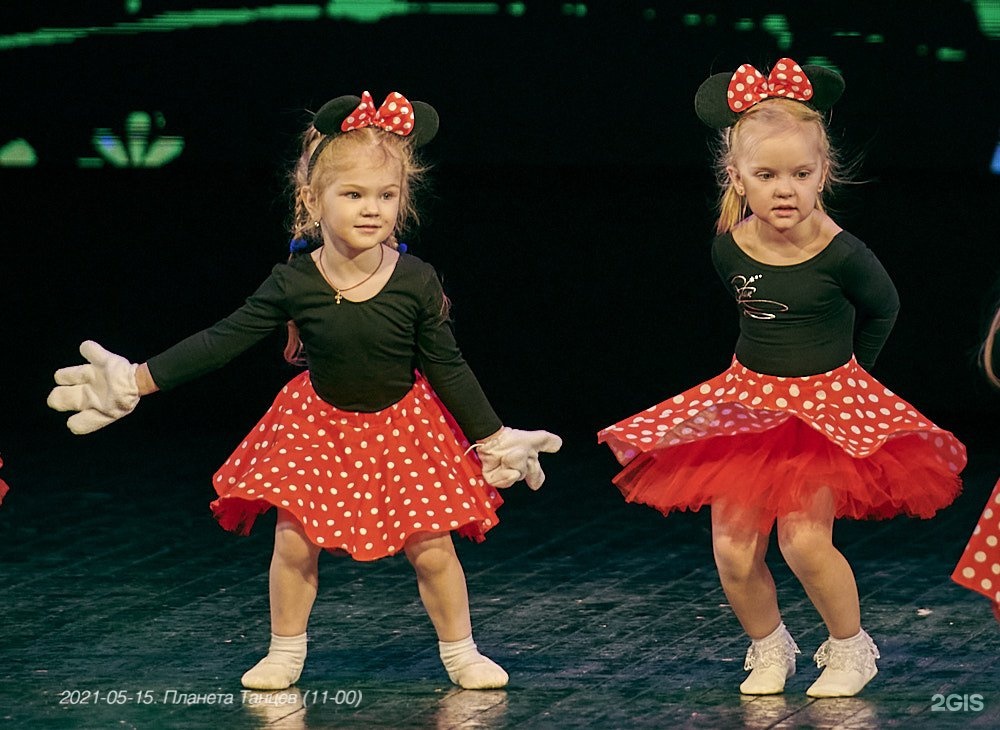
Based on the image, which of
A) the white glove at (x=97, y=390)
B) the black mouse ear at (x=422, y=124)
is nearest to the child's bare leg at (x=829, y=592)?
the black mouse ear at (x=422, y=124)

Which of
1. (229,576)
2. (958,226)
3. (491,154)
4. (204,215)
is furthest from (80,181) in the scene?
(958,226)

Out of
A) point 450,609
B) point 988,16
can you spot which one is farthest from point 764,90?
point 988,16

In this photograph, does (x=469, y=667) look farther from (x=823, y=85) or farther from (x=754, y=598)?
(x=823, y=85)

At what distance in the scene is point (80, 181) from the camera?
264 inches

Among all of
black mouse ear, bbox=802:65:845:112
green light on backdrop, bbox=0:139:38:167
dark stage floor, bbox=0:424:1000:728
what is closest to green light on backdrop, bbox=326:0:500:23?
green light on backdrop, bbox=0:139:38:167

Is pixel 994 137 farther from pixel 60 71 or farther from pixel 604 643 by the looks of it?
pixel 60 71

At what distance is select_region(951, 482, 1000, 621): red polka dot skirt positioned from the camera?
3270 millimetres

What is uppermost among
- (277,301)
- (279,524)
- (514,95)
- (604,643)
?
(514,95)

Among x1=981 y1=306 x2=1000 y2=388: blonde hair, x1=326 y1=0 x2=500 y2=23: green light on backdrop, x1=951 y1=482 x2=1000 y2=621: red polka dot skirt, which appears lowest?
x1=951 y1=482 x2=1000 y2=621: red polka dot skirt

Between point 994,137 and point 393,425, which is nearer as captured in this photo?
point 393,425

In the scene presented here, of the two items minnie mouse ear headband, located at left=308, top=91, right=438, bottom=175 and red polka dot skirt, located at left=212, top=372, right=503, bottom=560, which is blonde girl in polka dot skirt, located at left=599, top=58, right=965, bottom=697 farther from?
minnie mouse ear headband, located at left=308, top=91, right=438, bottom=175

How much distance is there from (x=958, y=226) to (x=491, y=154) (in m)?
1.73

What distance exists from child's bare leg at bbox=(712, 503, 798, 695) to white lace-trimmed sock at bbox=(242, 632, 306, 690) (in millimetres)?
861

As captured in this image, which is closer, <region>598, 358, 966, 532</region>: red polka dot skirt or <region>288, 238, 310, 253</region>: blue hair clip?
<region>598, 358, 966, 532</region>: red polka dot skirt
